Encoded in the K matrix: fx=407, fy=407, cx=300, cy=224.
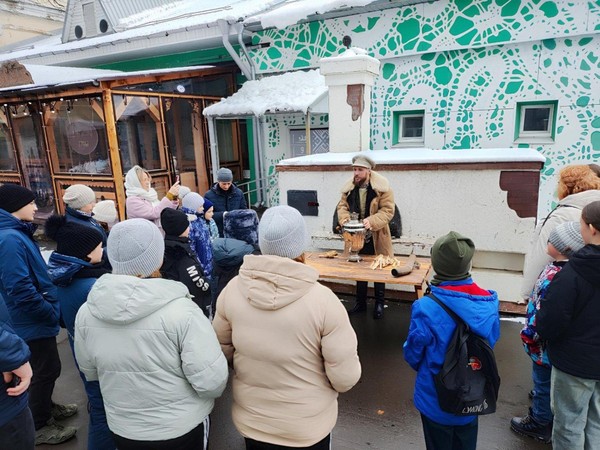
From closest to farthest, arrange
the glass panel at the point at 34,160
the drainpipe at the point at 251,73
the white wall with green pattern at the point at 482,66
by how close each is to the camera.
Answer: the white wall with green pattern at the point at 482,66 → the drainpipe at the point at 251,73 → the glass panel at the point at 34,160

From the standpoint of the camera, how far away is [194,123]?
977 cm

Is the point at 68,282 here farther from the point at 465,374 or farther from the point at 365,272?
the point at 365,272

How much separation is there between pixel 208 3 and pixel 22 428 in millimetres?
13585

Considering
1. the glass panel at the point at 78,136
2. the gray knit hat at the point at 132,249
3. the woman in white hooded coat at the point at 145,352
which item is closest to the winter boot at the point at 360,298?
the woman in white hooded coat at the point at 145,352

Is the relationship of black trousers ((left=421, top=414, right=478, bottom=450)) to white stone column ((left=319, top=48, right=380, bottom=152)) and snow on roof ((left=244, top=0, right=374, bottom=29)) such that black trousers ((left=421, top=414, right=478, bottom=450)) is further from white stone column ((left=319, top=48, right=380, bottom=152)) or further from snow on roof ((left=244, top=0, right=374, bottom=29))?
snow on roof ((left=244, top=0, right=374, bottom=29))

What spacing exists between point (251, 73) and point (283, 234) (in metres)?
8.82

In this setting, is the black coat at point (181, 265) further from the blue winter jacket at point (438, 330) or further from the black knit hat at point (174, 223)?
the blue winter jacket at point (438, 330)

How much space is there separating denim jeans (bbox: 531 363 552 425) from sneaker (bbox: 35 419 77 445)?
341 cm

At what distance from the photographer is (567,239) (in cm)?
236

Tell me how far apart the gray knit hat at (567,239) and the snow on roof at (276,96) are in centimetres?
608

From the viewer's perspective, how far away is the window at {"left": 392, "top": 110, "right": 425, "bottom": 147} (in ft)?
28.3

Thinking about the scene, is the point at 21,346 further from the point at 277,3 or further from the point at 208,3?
the point at 208,3

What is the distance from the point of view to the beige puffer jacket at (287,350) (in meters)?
1.73

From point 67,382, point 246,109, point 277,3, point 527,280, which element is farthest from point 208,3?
point 527,280
